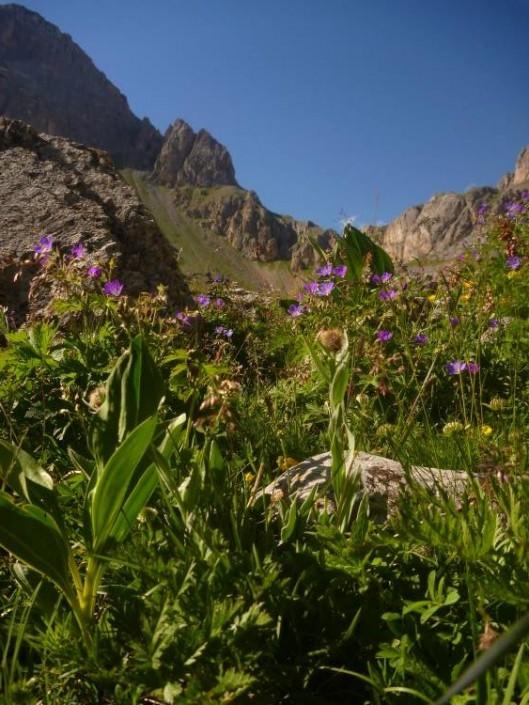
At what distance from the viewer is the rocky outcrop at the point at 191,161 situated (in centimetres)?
16412

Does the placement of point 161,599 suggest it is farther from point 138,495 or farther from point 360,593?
point 360,593

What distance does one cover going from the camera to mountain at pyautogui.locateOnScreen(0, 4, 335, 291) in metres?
146

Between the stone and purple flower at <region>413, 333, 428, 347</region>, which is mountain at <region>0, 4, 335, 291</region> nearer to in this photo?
purple flower at <region>413, 333, 428, 347</region>

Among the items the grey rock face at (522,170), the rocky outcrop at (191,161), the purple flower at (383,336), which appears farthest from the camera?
the rocky outcrop at (191,161)

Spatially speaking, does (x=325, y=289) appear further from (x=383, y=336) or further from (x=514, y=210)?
(x=514, y=210)

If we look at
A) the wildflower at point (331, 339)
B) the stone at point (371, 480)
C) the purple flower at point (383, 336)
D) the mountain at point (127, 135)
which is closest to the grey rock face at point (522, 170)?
the mountain at point (127, 135)

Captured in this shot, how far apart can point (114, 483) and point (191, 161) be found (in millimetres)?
174753

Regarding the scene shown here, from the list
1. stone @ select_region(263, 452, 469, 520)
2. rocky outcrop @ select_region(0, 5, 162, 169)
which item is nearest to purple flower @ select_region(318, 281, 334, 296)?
stone @ select_region(263, 452, 469, 520)

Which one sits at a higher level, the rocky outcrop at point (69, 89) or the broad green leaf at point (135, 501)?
the rocky outcrop at point (69, 89)

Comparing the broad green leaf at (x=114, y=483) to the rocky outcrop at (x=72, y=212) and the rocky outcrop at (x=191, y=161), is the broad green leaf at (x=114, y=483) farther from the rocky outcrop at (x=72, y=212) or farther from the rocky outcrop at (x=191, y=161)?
the rocky outcrop at (x=191, y=161)

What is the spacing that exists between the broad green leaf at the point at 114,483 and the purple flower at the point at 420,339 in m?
2.36

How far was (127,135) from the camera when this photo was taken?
558 feet

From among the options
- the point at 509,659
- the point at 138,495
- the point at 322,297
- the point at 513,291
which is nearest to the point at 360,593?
the point at 509,659

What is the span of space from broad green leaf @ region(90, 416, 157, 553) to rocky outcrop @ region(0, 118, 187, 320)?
3.54 meters
